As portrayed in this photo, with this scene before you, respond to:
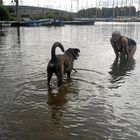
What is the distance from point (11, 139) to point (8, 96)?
2954 mm

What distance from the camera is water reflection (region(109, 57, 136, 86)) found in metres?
11.8

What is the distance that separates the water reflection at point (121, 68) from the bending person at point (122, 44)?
370mm

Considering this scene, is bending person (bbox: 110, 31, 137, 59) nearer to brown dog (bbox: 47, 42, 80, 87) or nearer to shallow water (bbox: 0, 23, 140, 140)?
shallow water (bbox: 0, 23, 140, 140)

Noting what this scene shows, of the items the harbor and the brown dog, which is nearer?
the harbor

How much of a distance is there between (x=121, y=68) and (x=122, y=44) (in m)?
1.48

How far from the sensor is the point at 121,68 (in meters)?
13.6

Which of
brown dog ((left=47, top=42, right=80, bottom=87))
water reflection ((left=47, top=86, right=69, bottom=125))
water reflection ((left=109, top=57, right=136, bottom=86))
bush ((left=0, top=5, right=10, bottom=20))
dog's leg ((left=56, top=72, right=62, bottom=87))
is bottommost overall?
water reflection ((left=47, top=86, right=69, bottom=125))

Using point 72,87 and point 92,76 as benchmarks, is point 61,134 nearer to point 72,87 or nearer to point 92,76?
point 72,87

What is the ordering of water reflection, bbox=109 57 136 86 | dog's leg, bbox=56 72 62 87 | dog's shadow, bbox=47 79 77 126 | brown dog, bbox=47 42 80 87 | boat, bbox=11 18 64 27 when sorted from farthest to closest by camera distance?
boat, bbox=11 18 64 27, water reflection, bbox=109 57 136 86, dog's leg, bbox=56 72 62 87, brown dog, bbox=47 42 80 87, dog's shadow, bbox=47 79 77 126

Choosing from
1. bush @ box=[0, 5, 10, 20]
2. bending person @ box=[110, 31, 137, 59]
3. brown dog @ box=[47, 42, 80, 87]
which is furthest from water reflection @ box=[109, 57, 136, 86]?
bush @ box=[0, 5, 10, 20]

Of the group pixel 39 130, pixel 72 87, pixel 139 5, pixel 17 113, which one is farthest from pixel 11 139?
pixel 139 5

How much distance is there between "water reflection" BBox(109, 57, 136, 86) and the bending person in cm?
37

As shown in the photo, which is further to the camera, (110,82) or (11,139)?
(110,82)

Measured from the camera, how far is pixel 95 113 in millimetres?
7684
